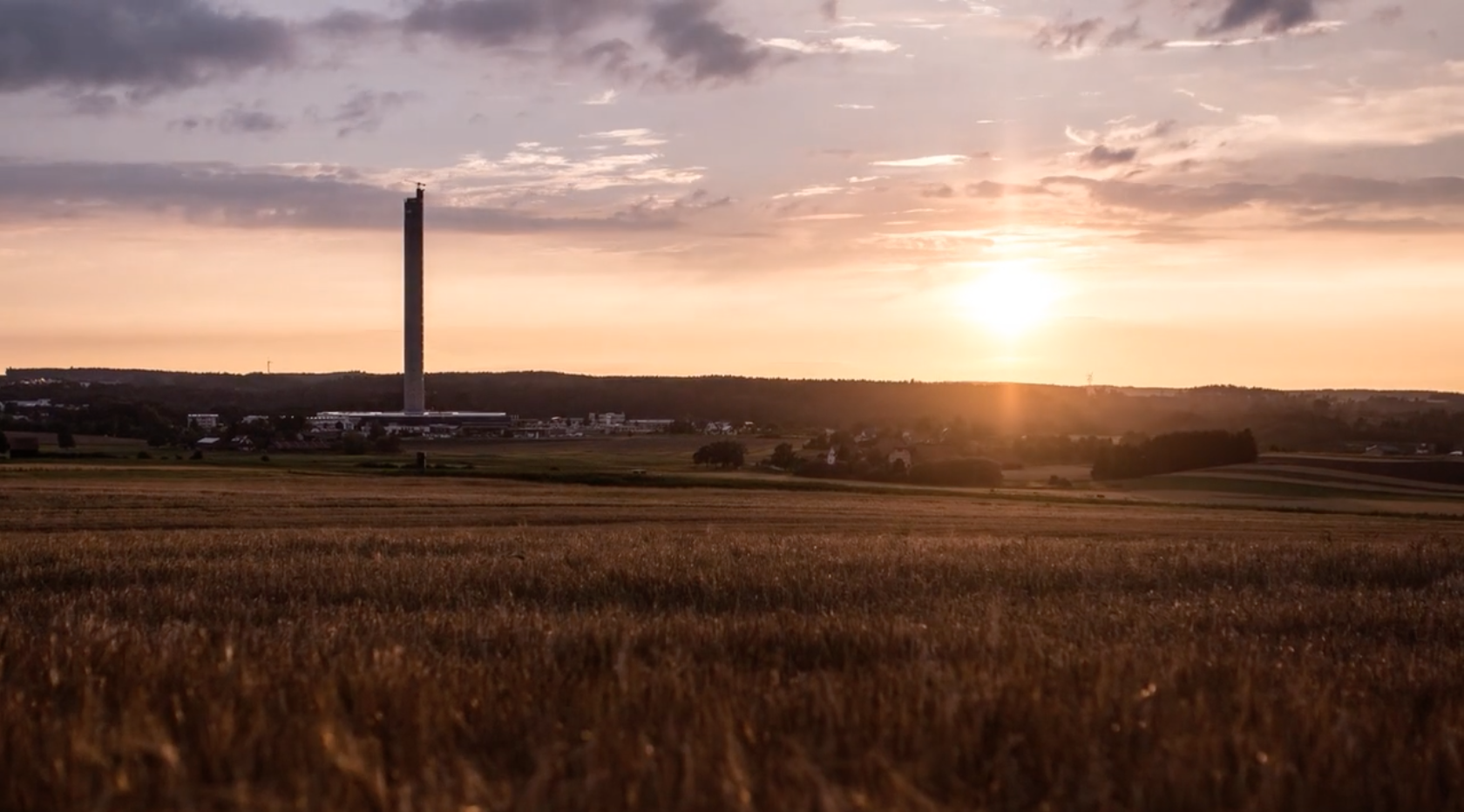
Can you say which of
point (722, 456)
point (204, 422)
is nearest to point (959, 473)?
point (722, 456)

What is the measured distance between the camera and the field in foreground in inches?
169

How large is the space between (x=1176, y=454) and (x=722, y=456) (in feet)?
101

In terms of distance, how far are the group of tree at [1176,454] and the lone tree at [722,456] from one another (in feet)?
80.3

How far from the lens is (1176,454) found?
88.2m

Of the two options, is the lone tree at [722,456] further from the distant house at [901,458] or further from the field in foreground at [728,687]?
the field in foreground at [728,687]

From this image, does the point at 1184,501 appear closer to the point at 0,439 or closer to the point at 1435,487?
the point at 1435,487

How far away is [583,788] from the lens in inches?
164

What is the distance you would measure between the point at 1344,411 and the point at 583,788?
152m

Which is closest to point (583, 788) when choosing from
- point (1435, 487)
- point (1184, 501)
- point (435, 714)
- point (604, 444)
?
point (435, 714)

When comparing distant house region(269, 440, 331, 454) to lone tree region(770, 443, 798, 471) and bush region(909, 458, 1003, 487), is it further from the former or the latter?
bush region(909, 458, 1003, 487)

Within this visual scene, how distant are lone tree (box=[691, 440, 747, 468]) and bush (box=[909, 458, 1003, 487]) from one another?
56.5 feet

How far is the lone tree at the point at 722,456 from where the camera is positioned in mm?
94062

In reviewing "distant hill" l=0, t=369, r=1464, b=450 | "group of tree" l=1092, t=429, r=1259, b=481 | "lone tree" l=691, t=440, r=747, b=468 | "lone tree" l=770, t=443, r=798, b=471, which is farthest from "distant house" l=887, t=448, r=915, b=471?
"distant hill" l=0, t=369, r=1464, b=450

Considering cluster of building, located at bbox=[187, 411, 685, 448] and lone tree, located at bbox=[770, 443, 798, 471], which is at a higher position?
cluster of building, located at bbox=[187, 411, 685, 448]
